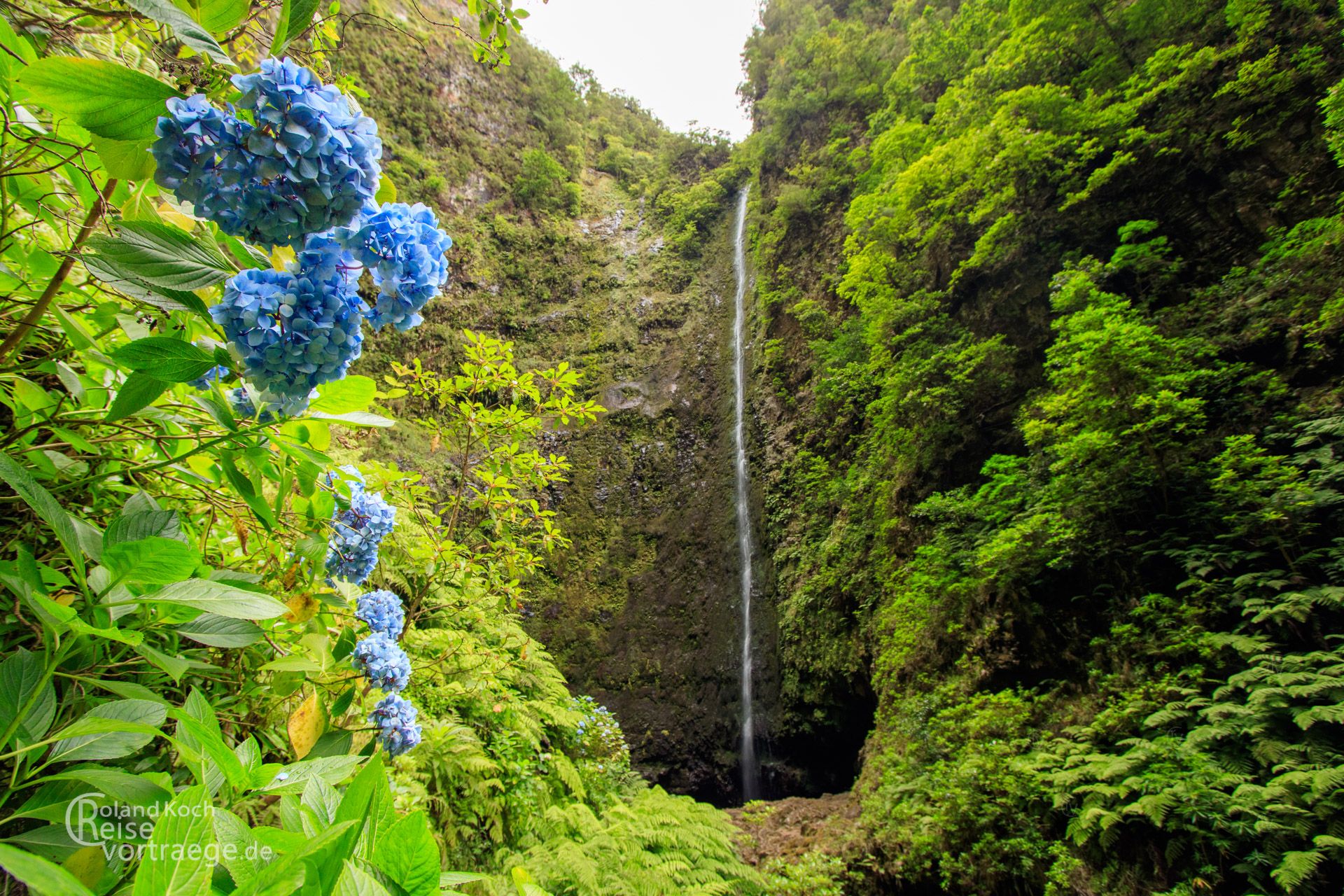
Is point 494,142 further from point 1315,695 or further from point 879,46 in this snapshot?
point 1315,695

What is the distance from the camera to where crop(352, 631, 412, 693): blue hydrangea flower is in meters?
1.21

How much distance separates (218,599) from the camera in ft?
1.98

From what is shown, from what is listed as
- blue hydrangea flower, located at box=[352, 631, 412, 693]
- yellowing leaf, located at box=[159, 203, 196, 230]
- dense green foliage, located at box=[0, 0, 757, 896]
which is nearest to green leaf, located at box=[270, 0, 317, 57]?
dense green foliage, located at box=[0, 0, 757, 896]

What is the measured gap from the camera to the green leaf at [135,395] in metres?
0.59

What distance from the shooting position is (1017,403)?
14.9ft

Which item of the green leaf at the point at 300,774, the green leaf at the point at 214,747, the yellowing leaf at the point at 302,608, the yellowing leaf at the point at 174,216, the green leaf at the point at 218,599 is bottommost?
the green leaf at the point at 300,774

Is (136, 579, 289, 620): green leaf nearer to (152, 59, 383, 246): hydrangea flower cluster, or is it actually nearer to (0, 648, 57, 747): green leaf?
(0, 648, 57, 747): green leaf

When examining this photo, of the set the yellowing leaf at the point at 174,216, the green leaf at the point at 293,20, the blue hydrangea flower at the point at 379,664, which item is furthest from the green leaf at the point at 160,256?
the blue hydrangea flower at the point at 379,664

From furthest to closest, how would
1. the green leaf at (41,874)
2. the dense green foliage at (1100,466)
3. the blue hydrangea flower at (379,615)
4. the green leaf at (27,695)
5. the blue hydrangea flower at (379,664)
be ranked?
the dense green foliage at (1100,466) → the blue hydrangea flower at (379,615) → the blue hydrangea flower at (379,664) → the green leaf at (27,695) → the green leaf at (41,874)

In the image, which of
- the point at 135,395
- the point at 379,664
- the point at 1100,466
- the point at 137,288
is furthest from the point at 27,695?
the point at 1100,466

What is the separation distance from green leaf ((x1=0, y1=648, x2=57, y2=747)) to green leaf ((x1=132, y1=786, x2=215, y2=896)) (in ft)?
0.98

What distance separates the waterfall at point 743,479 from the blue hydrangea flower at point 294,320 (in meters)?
7.65

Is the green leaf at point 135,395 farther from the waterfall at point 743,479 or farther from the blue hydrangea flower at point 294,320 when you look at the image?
the waterfall at point 743,479

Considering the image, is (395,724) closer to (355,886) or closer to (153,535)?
(153,535)
